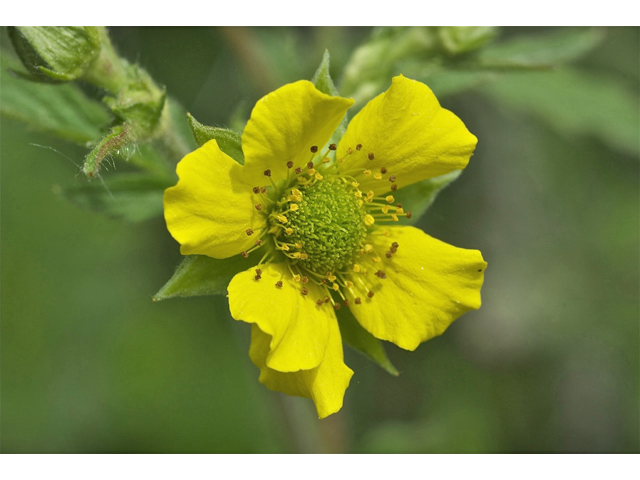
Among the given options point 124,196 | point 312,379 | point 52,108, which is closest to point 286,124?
point 312,379

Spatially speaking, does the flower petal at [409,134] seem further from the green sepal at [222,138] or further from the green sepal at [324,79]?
the green sepal at [222,138]

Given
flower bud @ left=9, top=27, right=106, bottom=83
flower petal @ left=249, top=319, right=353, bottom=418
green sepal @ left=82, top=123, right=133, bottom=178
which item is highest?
flower bud @ left=9, top=27, right=106, bottom=83

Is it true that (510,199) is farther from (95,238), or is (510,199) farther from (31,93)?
(31,93)

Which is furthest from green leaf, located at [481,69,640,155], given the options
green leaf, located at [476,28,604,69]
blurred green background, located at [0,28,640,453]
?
green leaf, located at [476,28,604,69]

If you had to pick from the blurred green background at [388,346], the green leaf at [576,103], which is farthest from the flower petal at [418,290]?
the green leaf at [576,103]

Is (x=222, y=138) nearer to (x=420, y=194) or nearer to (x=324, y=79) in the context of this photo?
(x=324, y=79)

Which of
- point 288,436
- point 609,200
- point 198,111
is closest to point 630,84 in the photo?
point 609,200

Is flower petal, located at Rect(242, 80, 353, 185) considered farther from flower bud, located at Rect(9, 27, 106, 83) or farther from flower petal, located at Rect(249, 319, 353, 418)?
flower bud, located at Rect(9, 27, 106, 83)
